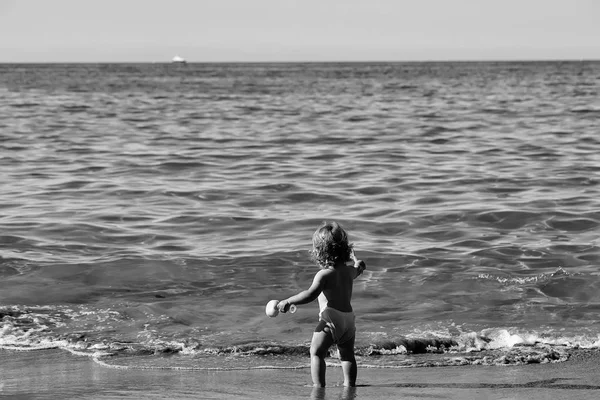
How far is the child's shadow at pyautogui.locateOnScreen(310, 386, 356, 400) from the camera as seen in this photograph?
6.05m

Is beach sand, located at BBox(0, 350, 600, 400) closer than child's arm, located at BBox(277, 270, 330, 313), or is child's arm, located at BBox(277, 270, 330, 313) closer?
child's arm, located at BBox(277, 270, 330, 313)

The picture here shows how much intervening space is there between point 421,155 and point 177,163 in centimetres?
599

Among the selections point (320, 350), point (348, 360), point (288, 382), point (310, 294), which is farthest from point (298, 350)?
point (310, 294)

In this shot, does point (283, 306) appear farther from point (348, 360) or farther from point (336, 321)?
point (348, 360)

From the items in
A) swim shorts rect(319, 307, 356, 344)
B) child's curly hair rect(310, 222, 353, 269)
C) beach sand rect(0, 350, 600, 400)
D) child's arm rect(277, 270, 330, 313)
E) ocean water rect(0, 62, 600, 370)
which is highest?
child's curly hair rect(310, 222, 353, 269)

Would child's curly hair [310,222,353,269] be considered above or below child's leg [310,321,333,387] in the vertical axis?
above

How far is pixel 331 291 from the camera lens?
6246 millimetres

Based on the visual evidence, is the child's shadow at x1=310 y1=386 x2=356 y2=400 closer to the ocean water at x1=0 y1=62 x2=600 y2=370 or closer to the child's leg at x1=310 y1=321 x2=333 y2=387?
the child's leg at x1=310 y1=321 x2=333 y2=387

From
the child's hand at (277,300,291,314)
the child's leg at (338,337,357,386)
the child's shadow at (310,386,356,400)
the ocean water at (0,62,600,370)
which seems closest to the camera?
the child's hand at (277,300,291,314)

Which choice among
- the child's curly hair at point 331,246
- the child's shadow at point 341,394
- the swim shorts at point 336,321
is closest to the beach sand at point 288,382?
Answer: the child's shadow at point 341,394

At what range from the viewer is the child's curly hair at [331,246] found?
20.2ft

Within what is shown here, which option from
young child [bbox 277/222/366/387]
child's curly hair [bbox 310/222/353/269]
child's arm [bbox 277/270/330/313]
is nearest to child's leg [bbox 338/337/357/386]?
young child [bbox 277/222/366/387]

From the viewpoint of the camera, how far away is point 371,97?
171ft

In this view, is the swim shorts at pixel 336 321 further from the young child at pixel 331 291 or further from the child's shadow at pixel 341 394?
the child's shadow at pixel 341 394
